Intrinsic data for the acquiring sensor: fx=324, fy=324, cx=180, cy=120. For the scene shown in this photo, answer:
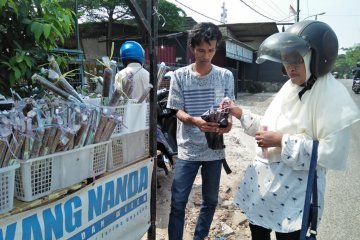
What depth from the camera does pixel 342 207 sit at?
3691 millimetres

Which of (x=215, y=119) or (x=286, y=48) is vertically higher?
(x=286, y=48)

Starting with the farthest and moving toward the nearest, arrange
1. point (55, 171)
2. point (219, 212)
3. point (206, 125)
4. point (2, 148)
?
point (219, 212)
point (206, 125)
point (55, 171)
point (2, 148)

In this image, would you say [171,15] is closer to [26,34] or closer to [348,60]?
[26,34]

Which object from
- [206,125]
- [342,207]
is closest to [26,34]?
[206,125]

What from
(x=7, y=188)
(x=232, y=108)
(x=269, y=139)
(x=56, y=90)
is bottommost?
(x=7, y=188)

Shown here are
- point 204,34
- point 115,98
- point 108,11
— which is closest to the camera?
point 115,98

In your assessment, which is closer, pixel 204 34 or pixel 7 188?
pixel 7 188

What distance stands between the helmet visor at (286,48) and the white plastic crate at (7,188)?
4.35ft

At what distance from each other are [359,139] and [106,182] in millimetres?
6876

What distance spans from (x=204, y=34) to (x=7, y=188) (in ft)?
5.17

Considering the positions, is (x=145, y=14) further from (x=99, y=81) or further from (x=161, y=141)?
(x=161, y=141)

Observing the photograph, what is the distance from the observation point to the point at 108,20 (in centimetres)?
1884

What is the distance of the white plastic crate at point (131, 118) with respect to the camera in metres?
2.02

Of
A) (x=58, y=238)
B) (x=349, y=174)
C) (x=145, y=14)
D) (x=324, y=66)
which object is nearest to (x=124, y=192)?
(x=58, y=238)
